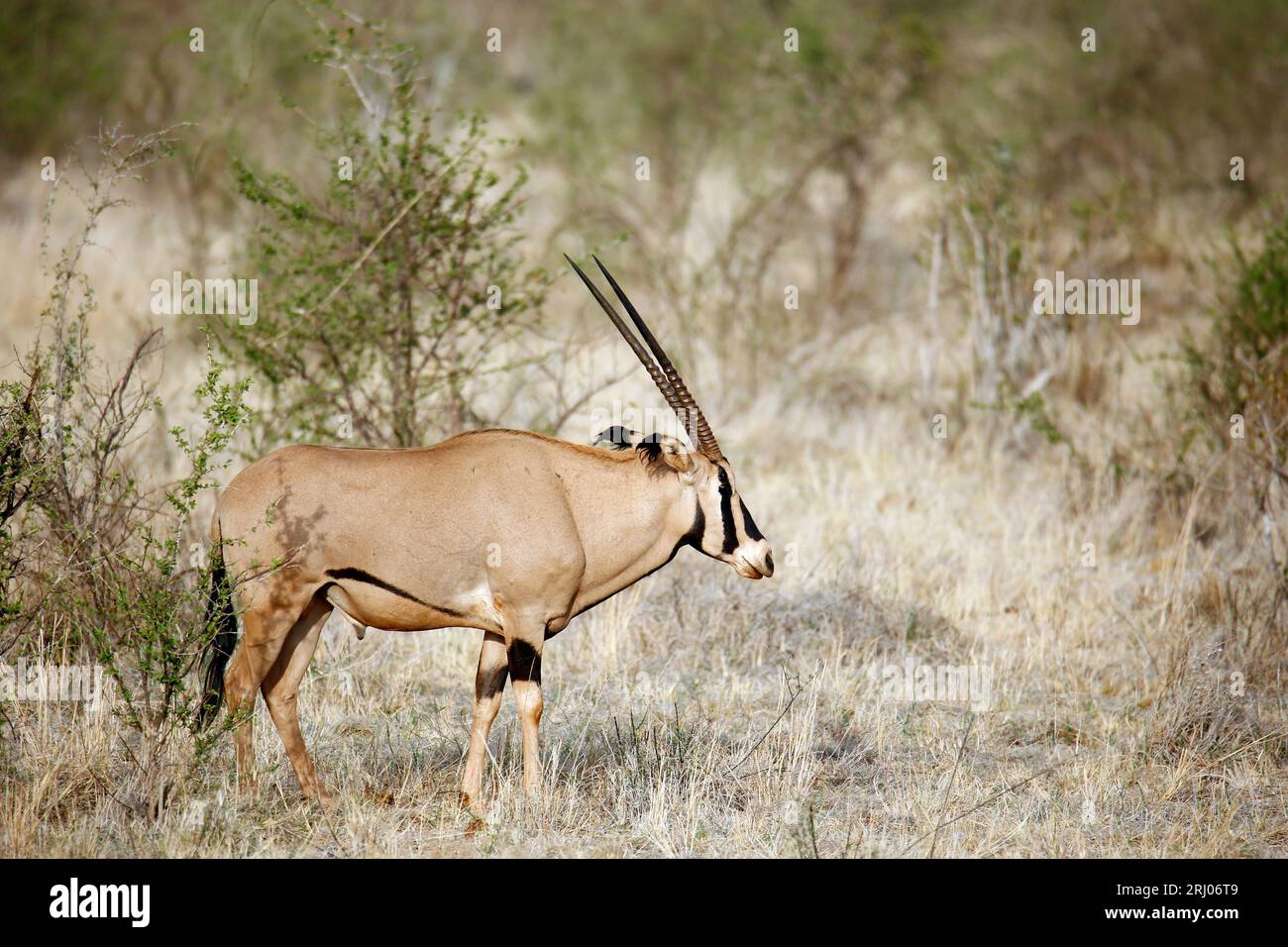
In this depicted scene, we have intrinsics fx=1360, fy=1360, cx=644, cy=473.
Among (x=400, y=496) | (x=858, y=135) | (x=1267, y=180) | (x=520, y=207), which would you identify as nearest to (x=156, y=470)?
(x=520, y=207)

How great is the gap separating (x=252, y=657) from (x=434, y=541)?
904 millimetres

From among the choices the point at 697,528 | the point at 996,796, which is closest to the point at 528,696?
the point at 697,528

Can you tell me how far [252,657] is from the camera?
560cm

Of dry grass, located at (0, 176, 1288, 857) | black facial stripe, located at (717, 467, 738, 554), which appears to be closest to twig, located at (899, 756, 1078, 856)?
dry grass, located at (0, 176, 1288, 857)

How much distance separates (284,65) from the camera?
19.0 metres

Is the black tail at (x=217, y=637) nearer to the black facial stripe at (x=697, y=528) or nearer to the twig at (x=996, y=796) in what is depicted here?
the black facial stripe at (x=697, y=528)

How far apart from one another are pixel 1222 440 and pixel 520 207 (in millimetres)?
5830

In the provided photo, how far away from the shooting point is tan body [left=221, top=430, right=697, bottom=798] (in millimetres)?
5496

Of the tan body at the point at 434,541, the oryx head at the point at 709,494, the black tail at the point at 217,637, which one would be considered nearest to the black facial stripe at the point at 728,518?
the oryx head at the point at 709,494

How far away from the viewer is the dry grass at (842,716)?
5.79 m

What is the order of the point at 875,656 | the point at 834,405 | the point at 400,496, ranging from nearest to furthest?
the point at 400,496
the point at 875,656
the point at 834,405

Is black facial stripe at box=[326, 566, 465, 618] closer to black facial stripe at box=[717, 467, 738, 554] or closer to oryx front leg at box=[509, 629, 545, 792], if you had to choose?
oryx front leg at box=[509, 629, 545, 792]

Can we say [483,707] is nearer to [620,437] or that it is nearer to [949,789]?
[620,437]

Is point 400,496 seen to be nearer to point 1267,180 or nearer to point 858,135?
point 858,135
